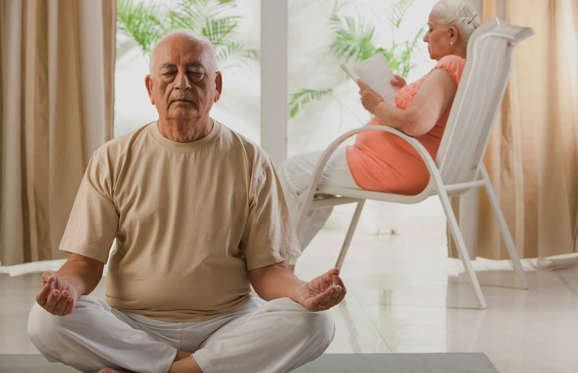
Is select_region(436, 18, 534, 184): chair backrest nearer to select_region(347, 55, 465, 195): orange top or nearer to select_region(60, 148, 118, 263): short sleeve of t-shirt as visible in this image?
select_region(347, 55, 465, 195): orange top

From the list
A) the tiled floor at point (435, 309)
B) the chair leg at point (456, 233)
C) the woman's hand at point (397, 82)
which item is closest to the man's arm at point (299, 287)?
the tiled floor at point (435, 309)

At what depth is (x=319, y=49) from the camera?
4.21 meters

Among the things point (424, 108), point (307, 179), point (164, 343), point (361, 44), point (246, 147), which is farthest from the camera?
point (361, 44)

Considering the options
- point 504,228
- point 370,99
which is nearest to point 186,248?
point 370,99

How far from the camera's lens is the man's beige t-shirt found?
161cm

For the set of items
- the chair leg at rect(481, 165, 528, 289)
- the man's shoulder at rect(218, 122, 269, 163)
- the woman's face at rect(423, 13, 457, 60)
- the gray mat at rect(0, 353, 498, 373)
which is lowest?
the gray mat at rect(0, 353, 498, 373)

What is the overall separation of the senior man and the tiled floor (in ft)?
2.31

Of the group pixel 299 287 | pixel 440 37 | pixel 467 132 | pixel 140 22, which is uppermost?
pixel 140 22

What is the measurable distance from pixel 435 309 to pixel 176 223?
1.47 meters

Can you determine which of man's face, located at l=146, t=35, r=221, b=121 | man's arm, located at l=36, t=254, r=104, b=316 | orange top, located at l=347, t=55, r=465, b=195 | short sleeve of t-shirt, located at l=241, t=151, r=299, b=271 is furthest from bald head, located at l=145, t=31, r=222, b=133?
orange top, located at l=347, t=55, r=465, b=195

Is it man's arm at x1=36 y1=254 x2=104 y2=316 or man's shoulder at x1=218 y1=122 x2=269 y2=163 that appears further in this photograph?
man's shoulder at x1=218 y1=122 x2=269 y2=163

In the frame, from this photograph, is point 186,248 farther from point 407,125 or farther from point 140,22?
point 140,22

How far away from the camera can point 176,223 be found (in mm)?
1624

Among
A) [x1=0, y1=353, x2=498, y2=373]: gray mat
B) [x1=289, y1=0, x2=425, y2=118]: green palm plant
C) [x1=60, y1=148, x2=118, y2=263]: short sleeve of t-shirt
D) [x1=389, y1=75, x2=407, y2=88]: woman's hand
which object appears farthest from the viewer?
[x1=289, y1=0, x2=425, y2=118]: green palm plant
